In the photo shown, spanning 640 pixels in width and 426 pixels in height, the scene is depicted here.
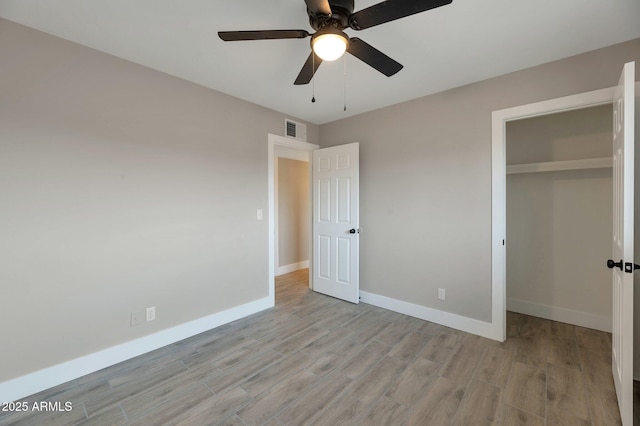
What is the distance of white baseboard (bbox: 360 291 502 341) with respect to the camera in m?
2.60

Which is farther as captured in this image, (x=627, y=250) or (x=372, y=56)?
(x=372, y=56)

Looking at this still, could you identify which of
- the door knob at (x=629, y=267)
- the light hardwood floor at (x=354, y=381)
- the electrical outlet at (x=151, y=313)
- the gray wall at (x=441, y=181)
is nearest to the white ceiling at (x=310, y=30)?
the gray wall at (x=441, y=181)

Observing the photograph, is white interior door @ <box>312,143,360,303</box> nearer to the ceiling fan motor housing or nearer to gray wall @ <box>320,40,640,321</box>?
gray wall @ <box>320,40,640,321</box>

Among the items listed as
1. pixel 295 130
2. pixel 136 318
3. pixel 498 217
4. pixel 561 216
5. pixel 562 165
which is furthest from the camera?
pixel 295 130

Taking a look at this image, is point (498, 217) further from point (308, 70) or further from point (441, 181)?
point (308, 70)

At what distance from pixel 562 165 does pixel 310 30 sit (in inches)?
115

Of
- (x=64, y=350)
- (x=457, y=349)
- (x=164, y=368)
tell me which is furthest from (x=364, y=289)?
(x=64, y=350)

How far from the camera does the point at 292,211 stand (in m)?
5.34

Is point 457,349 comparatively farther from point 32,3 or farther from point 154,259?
point 32,3

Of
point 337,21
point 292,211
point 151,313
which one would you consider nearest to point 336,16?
point 337,21

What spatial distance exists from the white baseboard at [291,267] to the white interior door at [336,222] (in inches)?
48.8

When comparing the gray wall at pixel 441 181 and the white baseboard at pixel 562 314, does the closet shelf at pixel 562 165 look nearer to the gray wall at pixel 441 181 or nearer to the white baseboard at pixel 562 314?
the gray wall at pixel 441 181

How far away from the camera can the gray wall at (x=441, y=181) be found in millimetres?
2322

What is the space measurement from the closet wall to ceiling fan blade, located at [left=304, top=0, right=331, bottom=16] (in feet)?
9.40
